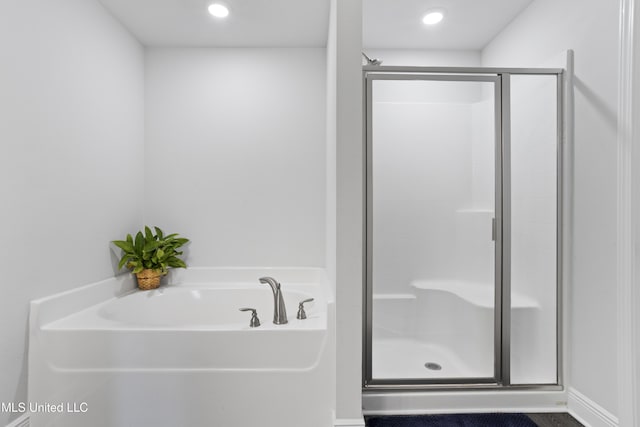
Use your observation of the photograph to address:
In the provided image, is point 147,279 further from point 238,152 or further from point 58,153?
point 238,152

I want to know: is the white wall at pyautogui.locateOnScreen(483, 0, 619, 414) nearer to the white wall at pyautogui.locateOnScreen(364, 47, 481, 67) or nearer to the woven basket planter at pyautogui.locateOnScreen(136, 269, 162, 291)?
the white wall at pyautogui.locateOnScreen(364, 47, 481, 67)

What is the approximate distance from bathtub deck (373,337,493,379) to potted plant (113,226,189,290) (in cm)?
151

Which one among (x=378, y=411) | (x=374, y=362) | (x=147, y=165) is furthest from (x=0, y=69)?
(x=378, y=411)

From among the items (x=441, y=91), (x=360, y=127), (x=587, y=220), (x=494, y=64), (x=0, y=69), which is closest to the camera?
(x=0, y=69)

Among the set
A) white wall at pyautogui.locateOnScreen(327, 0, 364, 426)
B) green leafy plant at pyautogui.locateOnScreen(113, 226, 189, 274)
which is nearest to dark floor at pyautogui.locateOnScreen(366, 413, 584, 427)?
white wall at pyautogui.locateOnScreen(327, 0, 364, 426)

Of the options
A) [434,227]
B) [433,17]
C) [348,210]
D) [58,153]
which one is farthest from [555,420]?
[58,153]

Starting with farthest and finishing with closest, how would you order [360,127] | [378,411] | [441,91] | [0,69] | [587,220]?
[441,91], [378,411], [587,220], [360,127], [0,69]

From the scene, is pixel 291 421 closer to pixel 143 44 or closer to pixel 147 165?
pixel 147 165

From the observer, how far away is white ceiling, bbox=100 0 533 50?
2.00m

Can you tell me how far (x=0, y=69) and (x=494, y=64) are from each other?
2932mm

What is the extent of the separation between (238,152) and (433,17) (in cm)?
169

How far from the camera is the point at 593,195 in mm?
1539

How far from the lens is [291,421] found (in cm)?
149

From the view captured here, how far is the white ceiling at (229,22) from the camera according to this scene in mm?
1972
